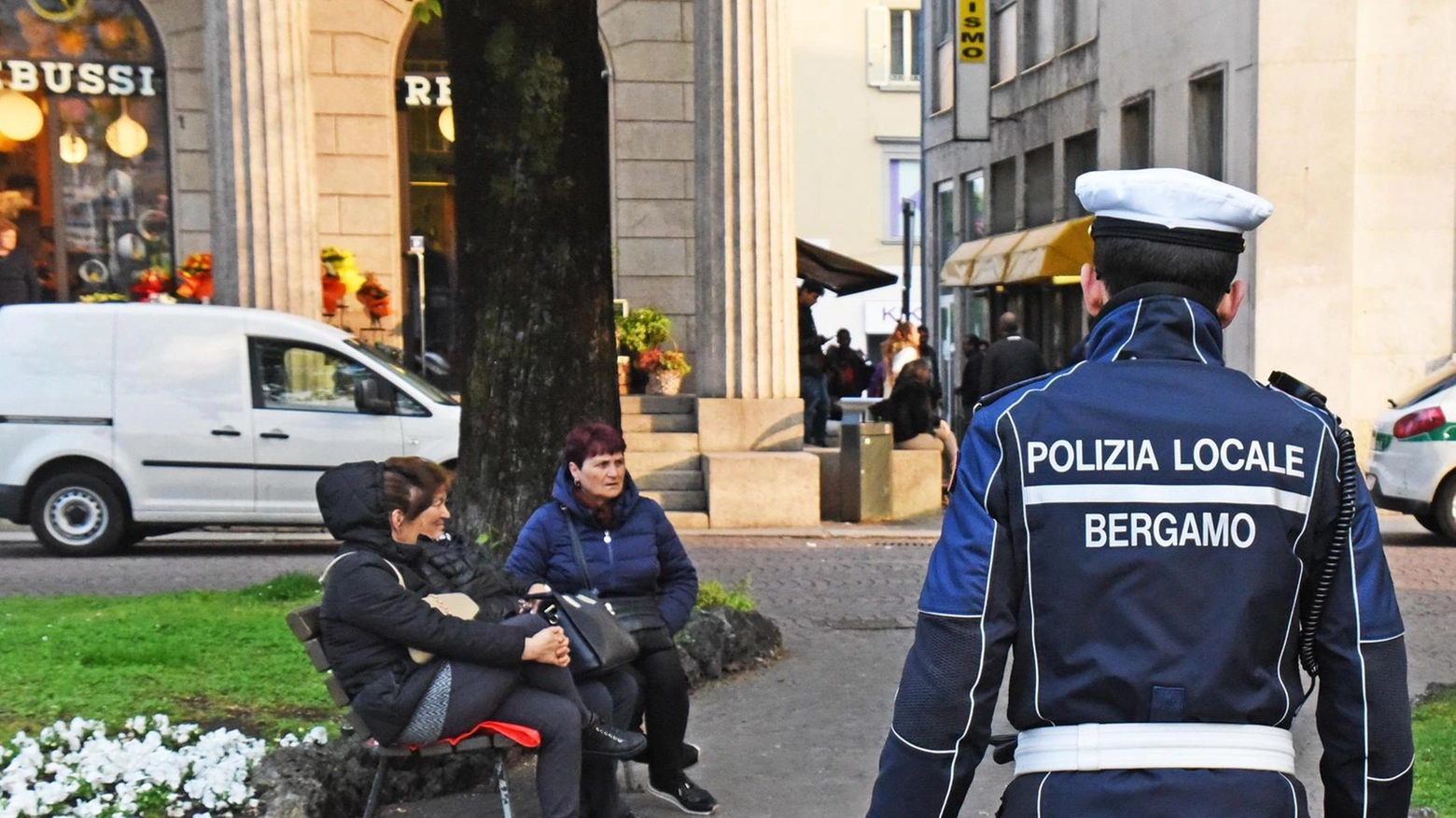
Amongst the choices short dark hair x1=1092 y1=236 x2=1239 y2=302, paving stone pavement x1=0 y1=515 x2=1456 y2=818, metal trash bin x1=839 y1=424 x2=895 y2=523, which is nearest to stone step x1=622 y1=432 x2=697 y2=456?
→ metal trash bin x1=839 y1=424 x2=895 y2=523

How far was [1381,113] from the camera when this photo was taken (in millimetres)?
18406

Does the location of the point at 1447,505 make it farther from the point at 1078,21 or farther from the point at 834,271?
the point at 1078,21

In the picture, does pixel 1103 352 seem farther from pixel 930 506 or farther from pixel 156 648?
pixel 930 506

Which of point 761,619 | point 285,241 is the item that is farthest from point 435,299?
point 761,619

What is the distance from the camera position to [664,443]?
1592 centimetres

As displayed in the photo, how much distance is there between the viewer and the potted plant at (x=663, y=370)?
16953 mm

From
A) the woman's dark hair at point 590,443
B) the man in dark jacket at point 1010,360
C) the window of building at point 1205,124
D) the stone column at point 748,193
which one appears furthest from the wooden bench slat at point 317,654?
the window of building at point 1205,124

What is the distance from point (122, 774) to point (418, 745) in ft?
3.48

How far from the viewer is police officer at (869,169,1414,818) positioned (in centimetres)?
231

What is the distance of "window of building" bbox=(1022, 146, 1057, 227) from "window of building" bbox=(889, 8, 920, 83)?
17809 mm

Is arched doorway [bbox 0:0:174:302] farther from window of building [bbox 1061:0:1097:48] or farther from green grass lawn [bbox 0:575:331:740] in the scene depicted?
Answer: window of building [bbox 1061:0:1097:48]

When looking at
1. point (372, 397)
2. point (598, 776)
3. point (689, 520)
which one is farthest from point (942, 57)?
point (598, 776)

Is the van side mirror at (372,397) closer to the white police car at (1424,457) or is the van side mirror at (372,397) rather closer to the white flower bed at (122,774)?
the white flower bed at (122,774)

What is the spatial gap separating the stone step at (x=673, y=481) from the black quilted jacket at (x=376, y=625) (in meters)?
10.4
